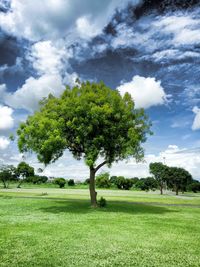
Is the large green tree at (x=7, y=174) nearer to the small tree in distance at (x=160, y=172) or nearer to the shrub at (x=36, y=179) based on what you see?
the shrub at (x=36, y=179)

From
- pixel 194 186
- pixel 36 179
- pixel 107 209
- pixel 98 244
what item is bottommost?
pixel 98 244

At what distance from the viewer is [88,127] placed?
30.8m

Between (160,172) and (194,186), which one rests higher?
(160,172)

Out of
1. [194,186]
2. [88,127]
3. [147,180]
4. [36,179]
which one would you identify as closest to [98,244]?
[88,127]

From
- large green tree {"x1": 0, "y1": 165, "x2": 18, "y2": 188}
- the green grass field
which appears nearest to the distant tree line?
large green tree {"x1": 0, "y1": 165, "x2": 18, "y2": 188}

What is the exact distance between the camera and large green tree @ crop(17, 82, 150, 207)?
30734 mm

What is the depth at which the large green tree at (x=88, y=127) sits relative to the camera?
30.7 metres

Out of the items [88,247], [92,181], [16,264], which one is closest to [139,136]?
[92,181]

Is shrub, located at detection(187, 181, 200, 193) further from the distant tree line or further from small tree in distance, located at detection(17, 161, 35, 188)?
small tree in distance, located at detection(17, 161, 35, 188)

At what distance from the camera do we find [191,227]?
20812 mm

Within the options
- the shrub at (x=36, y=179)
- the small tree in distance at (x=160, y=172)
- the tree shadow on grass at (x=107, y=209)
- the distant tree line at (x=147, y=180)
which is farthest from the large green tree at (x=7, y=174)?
the tree shadow on grass at (x=107, y=209)

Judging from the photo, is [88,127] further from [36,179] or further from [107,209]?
[36,179]

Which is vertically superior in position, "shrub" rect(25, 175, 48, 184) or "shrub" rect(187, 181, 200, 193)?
"shrub" rect(25, 175, 48, 184)

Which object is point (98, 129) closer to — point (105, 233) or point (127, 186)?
point (105, 233)
